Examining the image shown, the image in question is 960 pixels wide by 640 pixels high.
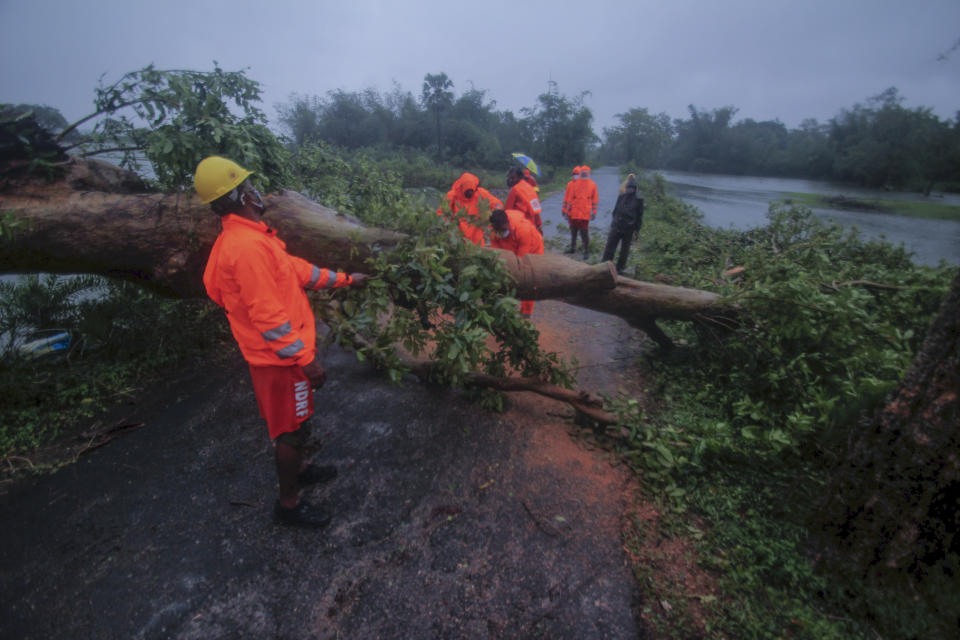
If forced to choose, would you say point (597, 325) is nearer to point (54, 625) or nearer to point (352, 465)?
point (352, 465)

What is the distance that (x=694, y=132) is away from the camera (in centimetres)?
5494

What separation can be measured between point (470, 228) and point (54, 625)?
144 inches

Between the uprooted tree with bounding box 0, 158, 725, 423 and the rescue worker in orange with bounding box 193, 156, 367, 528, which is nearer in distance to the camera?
the rescue worker in orange with bounding box 193, 156, 367, 528

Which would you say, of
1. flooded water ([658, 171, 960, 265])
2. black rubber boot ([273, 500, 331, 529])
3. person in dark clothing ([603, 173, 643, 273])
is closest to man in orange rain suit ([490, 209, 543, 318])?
black rubber boot ([273, 500, 331, 529])

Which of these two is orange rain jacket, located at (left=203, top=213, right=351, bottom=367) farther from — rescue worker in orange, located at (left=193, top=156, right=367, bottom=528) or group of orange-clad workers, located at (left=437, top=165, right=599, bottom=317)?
group of orange-clad workers, located at (left=437, top=165, right=599, bottom=317)

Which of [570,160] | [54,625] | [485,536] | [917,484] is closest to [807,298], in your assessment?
[917,484]

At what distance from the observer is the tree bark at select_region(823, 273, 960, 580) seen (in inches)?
68.4

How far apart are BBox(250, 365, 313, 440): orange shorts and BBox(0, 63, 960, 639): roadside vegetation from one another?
0.46 metres

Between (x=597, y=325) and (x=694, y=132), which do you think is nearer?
(x=597, y=325)

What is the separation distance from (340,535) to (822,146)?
124ft

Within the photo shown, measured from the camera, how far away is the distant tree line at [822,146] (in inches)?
460

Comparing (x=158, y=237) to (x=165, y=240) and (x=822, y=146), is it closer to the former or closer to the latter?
(x=165, y=240)

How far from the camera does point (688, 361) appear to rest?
4375mm

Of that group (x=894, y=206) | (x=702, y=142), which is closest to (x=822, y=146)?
(x=894, y=206)
